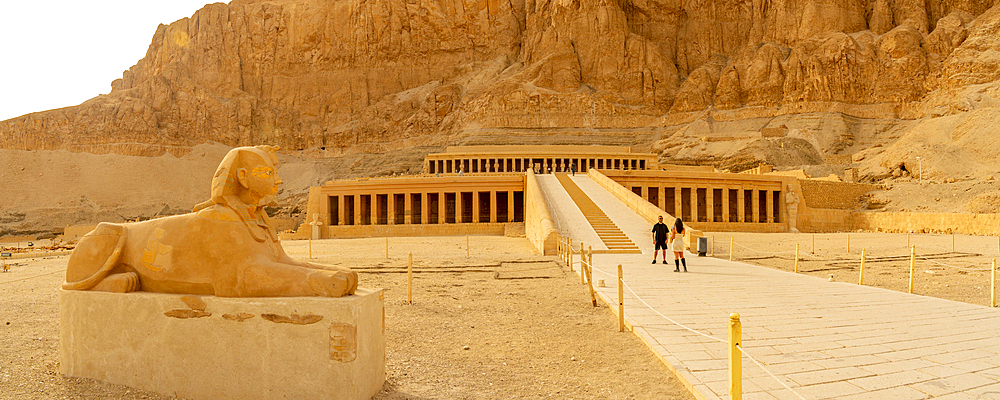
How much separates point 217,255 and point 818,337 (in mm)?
6244

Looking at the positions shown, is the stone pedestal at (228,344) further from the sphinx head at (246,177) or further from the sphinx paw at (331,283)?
the sphinx head at (246,177)

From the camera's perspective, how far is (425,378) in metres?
5.41

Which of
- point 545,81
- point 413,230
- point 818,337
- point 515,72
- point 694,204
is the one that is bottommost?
point 413,230

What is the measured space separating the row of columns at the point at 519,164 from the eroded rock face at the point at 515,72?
1124cm

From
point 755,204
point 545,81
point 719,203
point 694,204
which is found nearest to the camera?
point 694,204

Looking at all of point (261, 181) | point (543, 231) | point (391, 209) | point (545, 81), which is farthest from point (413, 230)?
point (545, 81)

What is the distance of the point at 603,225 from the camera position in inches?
762

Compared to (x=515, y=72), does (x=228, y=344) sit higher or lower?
lower

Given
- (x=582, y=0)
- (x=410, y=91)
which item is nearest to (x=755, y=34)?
(x=582, y=0)

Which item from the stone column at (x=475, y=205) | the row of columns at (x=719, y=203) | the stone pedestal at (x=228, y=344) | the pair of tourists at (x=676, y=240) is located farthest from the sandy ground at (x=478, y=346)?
the row of columns at (x=719, y=203)

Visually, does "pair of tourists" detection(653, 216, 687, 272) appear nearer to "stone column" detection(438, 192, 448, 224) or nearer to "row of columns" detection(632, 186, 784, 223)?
"row of columns" detection(632, 186, 784, 223)

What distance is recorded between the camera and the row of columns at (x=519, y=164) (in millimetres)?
47406

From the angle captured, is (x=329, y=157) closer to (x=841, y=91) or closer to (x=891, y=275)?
(x=841, y=91)

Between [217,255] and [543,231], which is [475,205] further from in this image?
[217,255]
